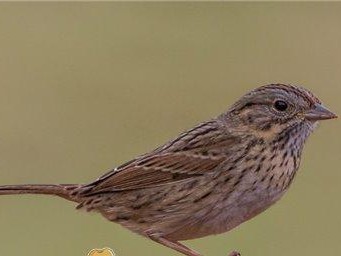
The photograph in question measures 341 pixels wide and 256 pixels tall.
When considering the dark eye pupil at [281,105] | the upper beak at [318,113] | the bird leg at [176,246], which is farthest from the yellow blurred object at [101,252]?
the dark eye pupil at [281,105]

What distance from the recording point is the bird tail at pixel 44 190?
439cm

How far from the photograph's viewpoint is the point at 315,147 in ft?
30.4

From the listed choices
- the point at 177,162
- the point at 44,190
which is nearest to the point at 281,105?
the point at 177,162

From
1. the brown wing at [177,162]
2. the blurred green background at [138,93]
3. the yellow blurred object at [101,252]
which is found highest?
the blurred green background at [138,93]

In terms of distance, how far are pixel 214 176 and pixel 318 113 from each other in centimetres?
55

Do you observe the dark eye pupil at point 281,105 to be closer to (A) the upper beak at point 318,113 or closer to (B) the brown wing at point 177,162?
(A) the upper beak at point 318,113

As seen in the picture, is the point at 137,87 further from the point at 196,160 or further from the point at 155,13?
the point at 196,160

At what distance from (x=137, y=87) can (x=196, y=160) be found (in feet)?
21.7

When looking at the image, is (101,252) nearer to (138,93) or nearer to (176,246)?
(176,246)

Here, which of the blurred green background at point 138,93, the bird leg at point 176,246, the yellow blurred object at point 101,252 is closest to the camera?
the yellow blurred object at point 101,252

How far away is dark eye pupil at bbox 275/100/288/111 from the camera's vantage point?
456cm

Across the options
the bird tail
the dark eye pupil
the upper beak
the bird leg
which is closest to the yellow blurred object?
the bird leg

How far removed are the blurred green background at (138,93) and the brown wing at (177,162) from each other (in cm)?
34

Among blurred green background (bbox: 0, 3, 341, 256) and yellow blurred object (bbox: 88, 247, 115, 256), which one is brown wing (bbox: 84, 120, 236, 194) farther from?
yellow blurred object (bbox: 88, 247, 115, 256)
